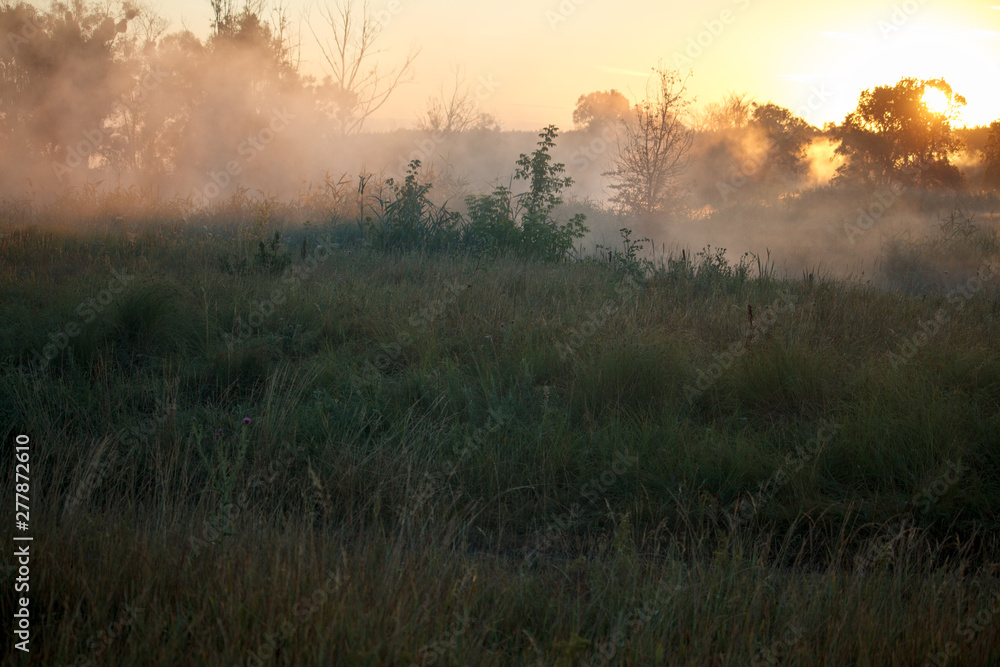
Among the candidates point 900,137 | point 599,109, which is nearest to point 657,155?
point 900,137

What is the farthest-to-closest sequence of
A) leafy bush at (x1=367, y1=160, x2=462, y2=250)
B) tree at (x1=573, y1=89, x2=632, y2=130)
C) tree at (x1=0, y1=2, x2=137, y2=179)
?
tree at (x1=573, y1=89, x2=632, y2=130), tree at (x1=0, y1=2, x2=137, y2=179), leafy bush at (x1=367, y1=160, x2=462, y2=250)

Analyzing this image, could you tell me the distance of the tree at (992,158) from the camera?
745 inches

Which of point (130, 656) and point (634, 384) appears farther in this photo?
point (634, 384)

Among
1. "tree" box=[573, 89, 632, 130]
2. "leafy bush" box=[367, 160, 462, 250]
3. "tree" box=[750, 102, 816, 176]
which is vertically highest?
"tree" box=[573, 89, 632, 130]

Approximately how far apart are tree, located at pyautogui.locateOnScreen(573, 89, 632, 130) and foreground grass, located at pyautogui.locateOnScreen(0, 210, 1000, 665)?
46.8 metres

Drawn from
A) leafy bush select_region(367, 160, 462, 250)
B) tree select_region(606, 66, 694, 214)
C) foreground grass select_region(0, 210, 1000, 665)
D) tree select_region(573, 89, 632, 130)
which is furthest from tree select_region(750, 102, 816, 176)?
foreground grass select_region(0, 210, 1000, 665)

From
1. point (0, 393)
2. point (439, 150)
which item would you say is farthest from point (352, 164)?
point (0, 393)

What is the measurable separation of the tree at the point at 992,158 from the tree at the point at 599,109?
102 ft

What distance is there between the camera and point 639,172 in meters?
25.0

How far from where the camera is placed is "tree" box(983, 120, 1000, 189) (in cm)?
1892

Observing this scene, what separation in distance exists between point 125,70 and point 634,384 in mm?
19641

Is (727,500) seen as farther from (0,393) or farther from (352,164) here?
(352,164)

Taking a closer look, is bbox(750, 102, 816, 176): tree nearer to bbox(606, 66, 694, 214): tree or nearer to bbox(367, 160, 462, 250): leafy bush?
bbox(606, 66, 694, 214): tree

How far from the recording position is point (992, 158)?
19.2m
